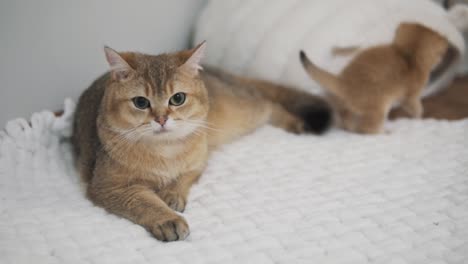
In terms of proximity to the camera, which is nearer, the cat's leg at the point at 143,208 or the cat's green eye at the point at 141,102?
the cat's leg at the point at 143,208

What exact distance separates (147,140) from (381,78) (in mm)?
890

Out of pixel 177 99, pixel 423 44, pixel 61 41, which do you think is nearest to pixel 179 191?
pixel 177 99

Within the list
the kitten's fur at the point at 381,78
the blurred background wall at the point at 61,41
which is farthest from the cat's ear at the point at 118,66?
the kitten's fur at the point at 381,78

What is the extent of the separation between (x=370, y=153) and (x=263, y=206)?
50 centimetres

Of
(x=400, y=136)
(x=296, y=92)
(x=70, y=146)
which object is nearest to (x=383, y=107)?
(x=400, y=136)

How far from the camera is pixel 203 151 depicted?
1429mm

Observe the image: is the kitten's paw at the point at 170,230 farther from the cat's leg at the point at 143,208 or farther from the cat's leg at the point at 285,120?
the cat's leg at the point at 285,120

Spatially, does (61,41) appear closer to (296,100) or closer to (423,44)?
(296,100)

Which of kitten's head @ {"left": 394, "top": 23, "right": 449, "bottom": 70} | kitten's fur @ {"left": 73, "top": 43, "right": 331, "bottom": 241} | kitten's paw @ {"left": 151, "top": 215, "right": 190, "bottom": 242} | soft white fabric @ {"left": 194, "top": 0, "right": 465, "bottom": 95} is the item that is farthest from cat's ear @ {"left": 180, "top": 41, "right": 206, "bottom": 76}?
kitten's head @ {"left": 394, "top": 23, "right": 449, "bottom": 70}

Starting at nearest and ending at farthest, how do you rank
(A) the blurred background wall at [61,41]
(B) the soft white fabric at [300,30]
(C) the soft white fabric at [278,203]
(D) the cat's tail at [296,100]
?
(C) the soft white fabric at [278,203] < (A) the blurred background wall at [61,41] < (D) the cat's tail at [296,100] < (B) the soft white fabric at [300,30]

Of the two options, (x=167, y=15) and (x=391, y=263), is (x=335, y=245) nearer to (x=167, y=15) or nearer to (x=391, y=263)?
(x=391, y=263)

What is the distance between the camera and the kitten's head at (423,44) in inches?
A: 68.7

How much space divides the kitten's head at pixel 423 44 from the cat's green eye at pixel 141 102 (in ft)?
3.48

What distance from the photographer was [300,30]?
1.90 m
